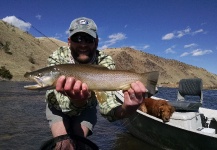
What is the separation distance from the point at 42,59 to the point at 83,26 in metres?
75.1

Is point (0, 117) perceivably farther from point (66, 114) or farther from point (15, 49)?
point (15, 49)

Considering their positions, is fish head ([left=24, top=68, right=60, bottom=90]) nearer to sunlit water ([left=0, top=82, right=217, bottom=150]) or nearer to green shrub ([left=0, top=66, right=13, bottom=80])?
sunlit water ([left=0, top=82, right=217, bottom=150])

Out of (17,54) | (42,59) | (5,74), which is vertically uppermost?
(17,54)

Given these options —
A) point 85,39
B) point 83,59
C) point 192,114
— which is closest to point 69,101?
point 83,59

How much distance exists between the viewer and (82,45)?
4.77 m

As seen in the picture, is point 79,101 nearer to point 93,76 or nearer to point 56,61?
point 93,76

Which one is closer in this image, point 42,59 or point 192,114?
point 192,114

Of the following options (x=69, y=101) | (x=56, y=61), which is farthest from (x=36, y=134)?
(x=69, y=101)

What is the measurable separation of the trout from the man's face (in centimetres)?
Answer: 75

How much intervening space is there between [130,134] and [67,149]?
360 inches

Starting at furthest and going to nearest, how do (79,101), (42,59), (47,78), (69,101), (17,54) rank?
(42,59), (17,54), (69,101), (79,101), (47,78)

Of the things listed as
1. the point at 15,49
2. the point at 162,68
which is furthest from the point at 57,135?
the point at 162,68

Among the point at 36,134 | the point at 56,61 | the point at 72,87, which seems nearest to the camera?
the point at 72,87

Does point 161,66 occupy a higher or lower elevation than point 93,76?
higher
